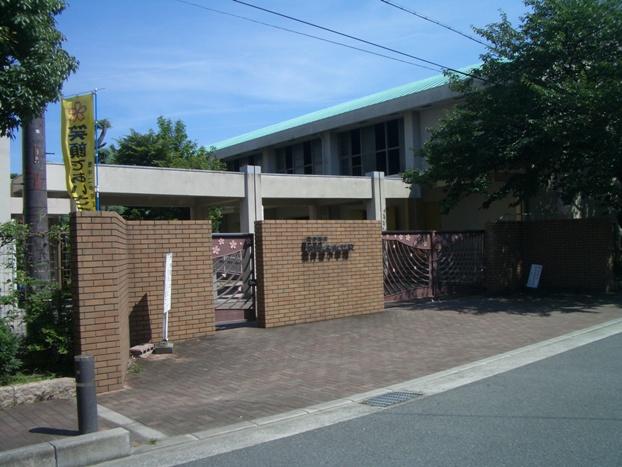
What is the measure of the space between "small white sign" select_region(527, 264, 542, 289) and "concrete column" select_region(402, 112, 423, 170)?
1044 centimetres

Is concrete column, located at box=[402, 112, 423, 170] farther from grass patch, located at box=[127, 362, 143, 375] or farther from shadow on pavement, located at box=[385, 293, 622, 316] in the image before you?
grass patch, located at box=[127, 362, 143, 375]

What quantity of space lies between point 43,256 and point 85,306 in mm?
1417

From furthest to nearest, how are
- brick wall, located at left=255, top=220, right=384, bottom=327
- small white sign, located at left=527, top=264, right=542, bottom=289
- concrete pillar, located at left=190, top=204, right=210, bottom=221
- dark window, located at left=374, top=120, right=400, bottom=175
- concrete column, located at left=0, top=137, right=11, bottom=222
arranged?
dark window, located at left=374, top=120, right=400, bottom=175 < concrete pillar, located at left=190, top=204, right=210, bottom=221 < small white sign, located at left=527, top=264, right=542, bottom=289 < concrete column, located at left=0, top=137, right=11, bottom=222 < brick wall, located at left=255, top=220, right=384, bottom=327

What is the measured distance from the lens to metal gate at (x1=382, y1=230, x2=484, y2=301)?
1562cm

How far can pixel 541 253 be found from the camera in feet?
64.5

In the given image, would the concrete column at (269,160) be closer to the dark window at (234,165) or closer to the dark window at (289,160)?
the dark window at (289,160)

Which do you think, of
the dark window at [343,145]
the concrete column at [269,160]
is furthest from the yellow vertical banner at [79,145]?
the concrete column at [269,160]

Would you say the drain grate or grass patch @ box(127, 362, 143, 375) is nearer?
the drain grate

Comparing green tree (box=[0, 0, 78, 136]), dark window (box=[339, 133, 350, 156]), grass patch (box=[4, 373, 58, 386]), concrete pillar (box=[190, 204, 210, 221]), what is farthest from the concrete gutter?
dark window (box=[339, 133, 350, 156])

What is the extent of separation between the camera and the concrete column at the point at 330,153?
32844 millimetres

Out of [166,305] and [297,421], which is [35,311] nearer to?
[166,305]

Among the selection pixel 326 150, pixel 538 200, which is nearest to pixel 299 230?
pixel 538 200

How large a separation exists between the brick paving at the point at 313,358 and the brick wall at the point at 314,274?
36cm

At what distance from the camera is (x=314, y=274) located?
13.0 metres
